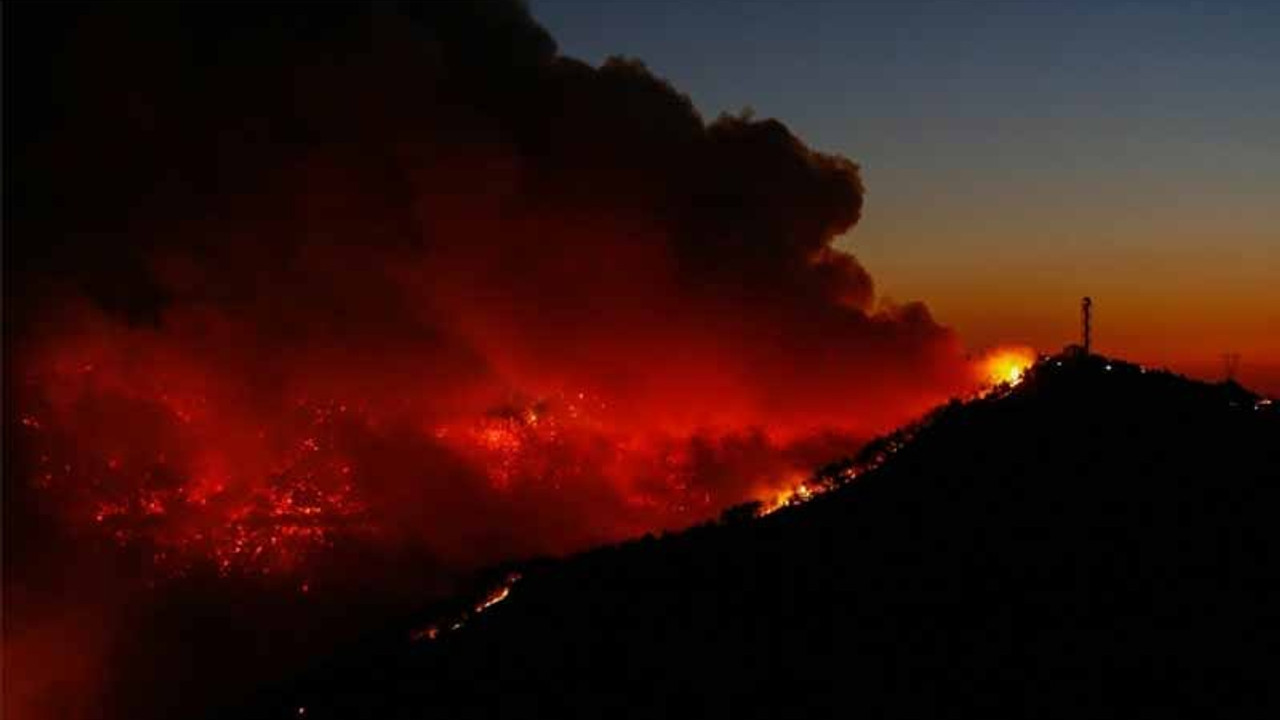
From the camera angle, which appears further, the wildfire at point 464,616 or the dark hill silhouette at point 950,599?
the wildfire at point 464,616

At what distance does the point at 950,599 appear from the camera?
39625 millimetres

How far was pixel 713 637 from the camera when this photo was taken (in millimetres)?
39969

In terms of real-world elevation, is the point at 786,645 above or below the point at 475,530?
below

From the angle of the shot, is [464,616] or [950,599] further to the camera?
[464,616]

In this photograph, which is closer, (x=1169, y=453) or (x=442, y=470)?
(x=1169, y=453)

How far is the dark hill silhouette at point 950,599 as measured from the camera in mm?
35656

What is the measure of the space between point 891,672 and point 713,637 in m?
5.59

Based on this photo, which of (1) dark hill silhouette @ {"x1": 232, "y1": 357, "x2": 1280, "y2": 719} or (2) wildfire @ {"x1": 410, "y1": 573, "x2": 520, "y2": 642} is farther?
(2) wildfire @ {"x1": 410, "y1": 573, "x2": 520, "y2": 642}

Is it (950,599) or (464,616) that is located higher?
(464,616)

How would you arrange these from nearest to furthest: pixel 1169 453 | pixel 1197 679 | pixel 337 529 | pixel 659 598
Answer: pixel 1197 679 → pixel 659 598 → pixel 1169 453 → pixel 337 529

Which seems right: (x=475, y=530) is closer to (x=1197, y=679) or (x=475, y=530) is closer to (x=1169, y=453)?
(x=1169, y=453)

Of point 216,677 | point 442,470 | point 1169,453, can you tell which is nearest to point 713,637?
point 1169,453

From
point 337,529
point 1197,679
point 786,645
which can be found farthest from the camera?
point 337,529

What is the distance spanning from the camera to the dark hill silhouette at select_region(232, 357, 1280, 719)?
3566 cm
